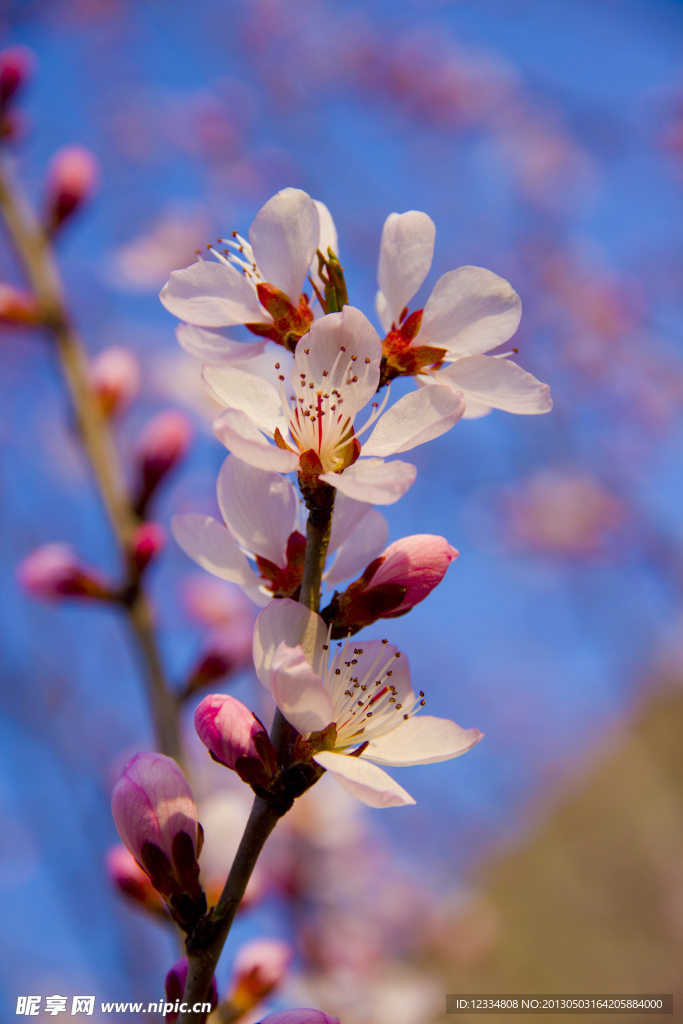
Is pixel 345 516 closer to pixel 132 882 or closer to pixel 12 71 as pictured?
pixel 132 882

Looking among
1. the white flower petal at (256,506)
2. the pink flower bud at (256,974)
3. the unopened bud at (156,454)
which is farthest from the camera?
the unopened bud at (156,454)

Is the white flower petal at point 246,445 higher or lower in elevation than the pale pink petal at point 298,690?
higher

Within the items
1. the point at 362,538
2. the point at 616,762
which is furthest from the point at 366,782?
the point at 616,762

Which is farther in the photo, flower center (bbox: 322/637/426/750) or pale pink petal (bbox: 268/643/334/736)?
flower center (bbox: 322/637/426/750)

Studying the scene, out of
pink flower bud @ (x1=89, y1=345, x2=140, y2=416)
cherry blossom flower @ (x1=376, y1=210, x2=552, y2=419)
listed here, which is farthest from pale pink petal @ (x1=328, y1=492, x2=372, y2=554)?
pink flower bud @ (x1=89, y1=345, x2=140, y2=416)

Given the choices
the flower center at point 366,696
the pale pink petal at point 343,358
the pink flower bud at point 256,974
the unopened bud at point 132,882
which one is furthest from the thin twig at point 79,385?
the pale pink petal at point 343,358

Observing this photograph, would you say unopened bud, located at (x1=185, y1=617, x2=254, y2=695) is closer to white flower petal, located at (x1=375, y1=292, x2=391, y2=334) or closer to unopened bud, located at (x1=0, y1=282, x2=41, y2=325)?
white flower petal, located at (x1=375, y1=292, x2=391, y2=334)

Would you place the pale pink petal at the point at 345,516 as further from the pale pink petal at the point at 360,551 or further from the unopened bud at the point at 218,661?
the unopened bud at the point at 218,661

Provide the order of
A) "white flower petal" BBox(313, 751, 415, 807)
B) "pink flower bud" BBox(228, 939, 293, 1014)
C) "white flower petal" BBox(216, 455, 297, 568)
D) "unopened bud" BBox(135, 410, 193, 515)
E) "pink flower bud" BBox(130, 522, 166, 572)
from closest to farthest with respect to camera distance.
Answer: "white flower petal" BBox(313, 751, 415, 807) < "white flower petal" BBox(216, 455, 297, 568) < "pink flower bud" BBox(228, 939, 293, 1014) < "pink flower bud" BBox(130, 522, 166, 572) < "unopened bud" BBox(135, 410, 193, 515)
